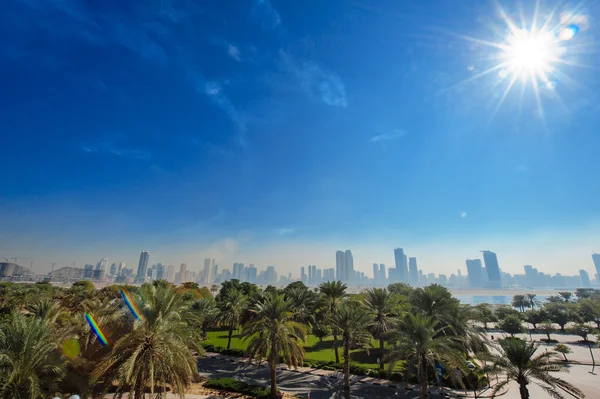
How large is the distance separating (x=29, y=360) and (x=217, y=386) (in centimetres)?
1455

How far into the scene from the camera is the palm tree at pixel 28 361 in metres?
11.2

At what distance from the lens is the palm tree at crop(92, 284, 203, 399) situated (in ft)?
39.7

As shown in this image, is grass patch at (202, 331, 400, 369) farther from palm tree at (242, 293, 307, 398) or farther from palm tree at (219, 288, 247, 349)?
palm tree at (242, 293, 307, 398)

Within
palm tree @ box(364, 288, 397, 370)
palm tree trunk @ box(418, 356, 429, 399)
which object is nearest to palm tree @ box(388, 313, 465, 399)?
palm tree trunk @ box(418, 356, 429, 399)

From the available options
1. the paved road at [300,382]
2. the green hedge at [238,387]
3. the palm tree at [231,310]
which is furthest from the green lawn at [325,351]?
the green hedge at [238,387]

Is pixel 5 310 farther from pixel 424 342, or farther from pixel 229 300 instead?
pixel 424 342

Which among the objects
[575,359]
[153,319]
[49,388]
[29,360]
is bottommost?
[575,359]

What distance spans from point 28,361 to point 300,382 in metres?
19.7

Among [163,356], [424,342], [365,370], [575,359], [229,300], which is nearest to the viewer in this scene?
[163,356]

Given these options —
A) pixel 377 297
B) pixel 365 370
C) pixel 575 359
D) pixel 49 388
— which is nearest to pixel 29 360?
pixel 49 388

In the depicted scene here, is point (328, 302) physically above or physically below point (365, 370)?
above

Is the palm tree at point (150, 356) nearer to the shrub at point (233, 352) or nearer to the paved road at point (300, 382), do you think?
the paved road at point (300, 382)

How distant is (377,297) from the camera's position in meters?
29.5

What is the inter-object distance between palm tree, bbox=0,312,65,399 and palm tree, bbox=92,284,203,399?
194 cm
